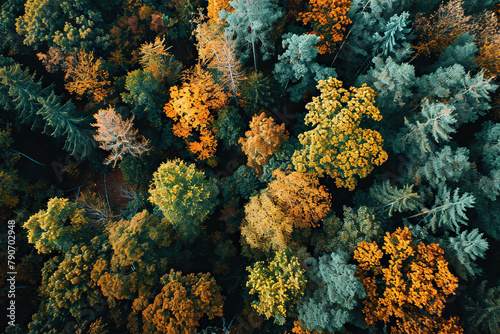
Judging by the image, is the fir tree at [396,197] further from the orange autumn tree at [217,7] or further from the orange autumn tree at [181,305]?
the orange autumn tree at [217,7]

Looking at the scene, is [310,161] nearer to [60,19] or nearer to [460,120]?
[460,120]

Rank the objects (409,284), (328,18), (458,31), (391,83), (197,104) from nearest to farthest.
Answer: (409,284), (391,83), (328,18), (458,31), (197,104)

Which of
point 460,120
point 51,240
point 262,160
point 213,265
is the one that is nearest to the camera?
point 51,240

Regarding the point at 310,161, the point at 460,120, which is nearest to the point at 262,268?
the point at 310,161

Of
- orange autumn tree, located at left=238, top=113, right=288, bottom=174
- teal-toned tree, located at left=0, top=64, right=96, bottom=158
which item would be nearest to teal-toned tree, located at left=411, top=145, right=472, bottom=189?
orange autumn tree, located at left=238, top=113, right=288, bottom=174

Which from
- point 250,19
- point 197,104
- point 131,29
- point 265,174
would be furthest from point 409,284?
point 131,29

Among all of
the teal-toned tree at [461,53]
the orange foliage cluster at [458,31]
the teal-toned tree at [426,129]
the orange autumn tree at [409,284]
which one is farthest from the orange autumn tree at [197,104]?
the teal-toned tree at [461,53]

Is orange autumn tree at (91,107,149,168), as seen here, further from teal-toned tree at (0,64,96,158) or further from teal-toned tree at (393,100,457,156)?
teal-toned tree at (393,100,457,156)

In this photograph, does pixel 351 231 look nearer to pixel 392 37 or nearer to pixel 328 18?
pixel 392 37
